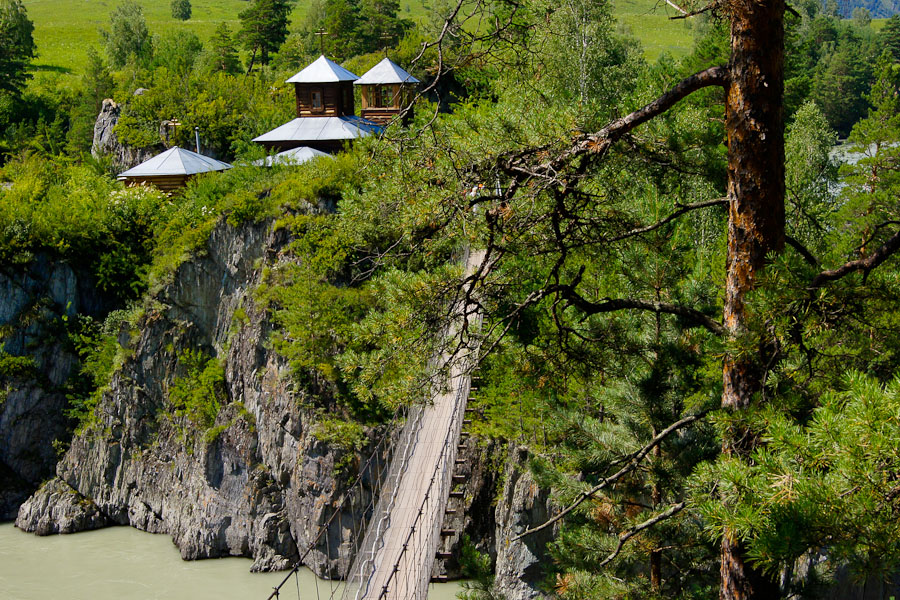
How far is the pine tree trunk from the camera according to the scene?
3871mm

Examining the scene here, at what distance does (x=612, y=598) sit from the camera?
675cm

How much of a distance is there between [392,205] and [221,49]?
131ft

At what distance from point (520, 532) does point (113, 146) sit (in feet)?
74.3

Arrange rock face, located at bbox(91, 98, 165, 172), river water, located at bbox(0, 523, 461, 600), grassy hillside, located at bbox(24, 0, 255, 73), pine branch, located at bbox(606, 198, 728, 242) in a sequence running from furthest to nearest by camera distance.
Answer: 1. grassy hillside, located at bbox(24, 0, 255, 73)
2. rock face, located at bbox(91, 98, 165, 172)
3. river water, located at bbox(0, 523, 461, 600)
4. pine branch, located at bbox(606, 198, 728, 242)

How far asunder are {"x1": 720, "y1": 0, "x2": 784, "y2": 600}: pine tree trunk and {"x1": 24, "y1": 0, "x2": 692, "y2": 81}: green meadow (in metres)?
50.0

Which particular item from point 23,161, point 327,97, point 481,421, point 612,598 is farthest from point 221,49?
point 612,598

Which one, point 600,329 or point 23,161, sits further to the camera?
point 23,161

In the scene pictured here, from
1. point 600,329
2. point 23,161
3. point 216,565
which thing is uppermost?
point 23,161

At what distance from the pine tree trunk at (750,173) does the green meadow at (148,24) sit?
164ft

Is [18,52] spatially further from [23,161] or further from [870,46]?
[870,46]

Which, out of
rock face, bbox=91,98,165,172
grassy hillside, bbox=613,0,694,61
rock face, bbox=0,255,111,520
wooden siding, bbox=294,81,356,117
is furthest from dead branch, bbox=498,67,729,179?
grassy hillside, bbox=613,0,694,61

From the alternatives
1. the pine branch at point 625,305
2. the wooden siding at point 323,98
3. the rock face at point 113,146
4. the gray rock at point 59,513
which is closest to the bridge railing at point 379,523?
the pine branch at point 625,305

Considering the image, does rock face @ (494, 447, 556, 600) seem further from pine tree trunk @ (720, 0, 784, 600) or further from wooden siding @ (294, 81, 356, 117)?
wooden siding @ (294, 81, 356, 117)

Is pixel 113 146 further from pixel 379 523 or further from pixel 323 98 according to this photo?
pixel 379 523
